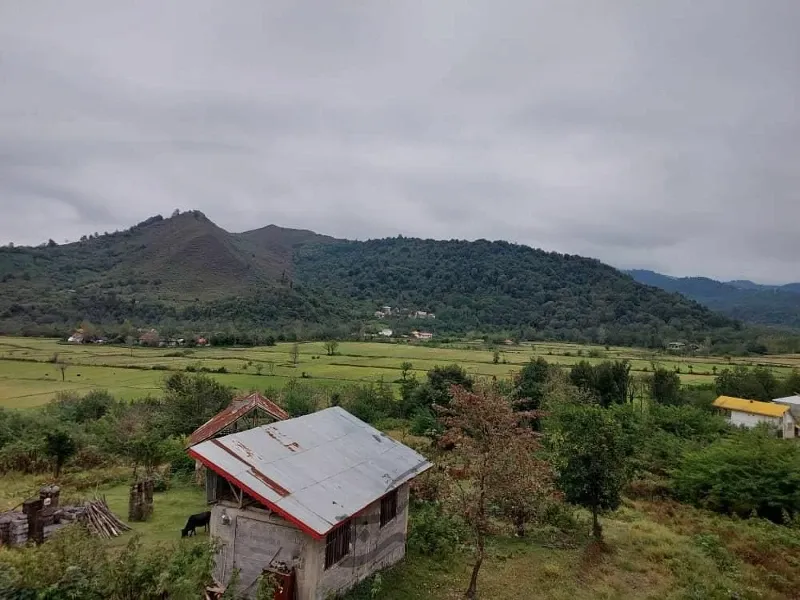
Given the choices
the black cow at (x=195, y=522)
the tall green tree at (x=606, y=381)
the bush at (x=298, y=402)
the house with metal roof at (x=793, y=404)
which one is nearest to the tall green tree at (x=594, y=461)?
the black cow at (x=195, y=522)

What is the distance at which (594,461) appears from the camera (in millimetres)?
15188

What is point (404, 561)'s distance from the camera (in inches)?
535

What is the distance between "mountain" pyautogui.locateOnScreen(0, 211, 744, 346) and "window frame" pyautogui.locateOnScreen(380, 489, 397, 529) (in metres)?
76.9

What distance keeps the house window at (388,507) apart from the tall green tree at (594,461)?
16.0ft

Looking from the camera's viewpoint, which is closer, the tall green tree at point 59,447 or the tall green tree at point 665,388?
the tall green tree at point 59,447

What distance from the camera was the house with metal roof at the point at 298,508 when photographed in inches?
393

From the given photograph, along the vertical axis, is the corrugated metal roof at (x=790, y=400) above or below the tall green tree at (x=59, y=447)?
below

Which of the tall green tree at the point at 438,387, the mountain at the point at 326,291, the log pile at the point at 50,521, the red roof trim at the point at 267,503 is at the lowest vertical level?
the log pile at the point at 50,521

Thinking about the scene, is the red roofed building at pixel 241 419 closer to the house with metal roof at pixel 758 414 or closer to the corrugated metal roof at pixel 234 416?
the corrugated metal roof at pixel 234 416

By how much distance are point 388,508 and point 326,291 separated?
411ft

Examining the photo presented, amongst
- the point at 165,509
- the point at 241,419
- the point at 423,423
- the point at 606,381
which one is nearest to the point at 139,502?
the point at 165,509

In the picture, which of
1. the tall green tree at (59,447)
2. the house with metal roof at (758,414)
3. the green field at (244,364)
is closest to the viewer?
the tall green tree at (59,447)

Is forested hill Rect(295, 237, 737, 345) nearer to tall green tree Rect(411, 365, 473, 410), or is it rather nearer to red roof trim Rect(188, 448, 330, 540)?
tall green tree Rect(411, 365, 473, 410)

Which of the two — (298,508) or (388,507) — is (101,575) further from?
(388,507)
